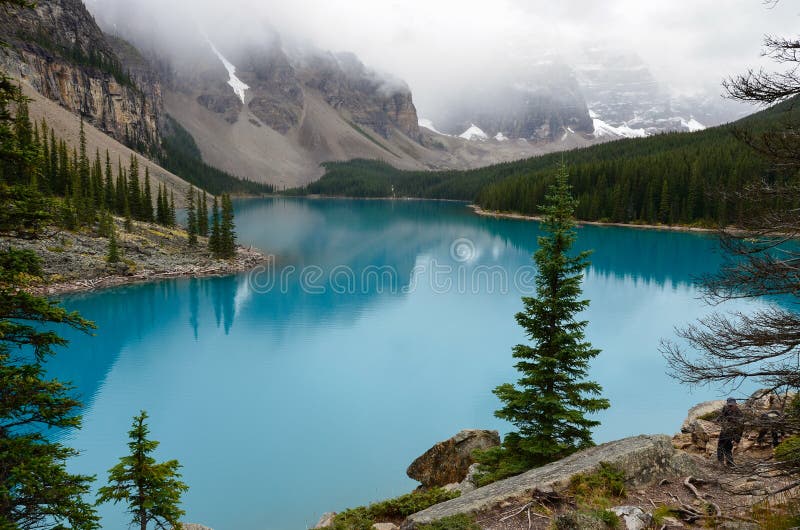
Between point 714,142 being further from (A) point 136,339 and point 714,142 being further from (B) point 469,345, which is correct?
(A) point 136,339

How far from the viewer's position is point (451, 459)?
14.6 metres

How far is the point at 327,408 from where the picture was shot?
880 inches

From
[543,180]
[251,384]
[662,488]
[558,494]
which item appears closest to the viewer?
[558,494]

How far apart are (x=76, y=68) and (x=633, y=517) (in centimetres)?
16877

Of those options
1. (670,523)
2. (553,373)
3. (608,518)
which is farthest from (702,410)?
(608,518)

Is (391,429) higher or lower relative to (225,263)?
lower

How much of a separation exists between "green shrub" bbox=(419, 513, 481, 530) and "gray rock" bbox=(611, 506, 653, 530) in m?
2.20

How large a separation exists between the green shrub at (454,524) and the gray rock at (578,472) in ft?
0.69

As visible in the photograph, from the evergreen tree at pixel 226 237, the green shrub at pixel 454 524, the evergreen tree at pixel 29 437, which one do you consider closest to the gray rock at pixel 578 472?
the green shrub at pixel 454 524

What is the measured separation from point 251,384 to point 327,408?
5.10 m

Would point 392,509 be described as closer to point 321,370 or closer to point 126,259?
point 321,370

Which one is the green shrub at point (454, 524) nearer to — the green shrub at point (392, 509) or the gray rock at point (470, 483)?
the green shrub at point (392, 509)

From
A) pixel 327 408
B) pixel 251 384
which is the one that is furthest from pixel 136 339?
pixel 327 408

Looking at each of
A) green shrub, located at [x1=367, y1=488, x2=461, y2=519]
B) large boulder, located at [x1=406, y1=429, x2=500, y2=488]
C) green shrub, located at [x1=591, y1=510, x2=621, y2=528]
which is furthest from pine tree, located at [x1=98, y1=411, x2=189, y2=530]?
large boulder, located at [x1=406, y1=429, x2=500, y2=488]
